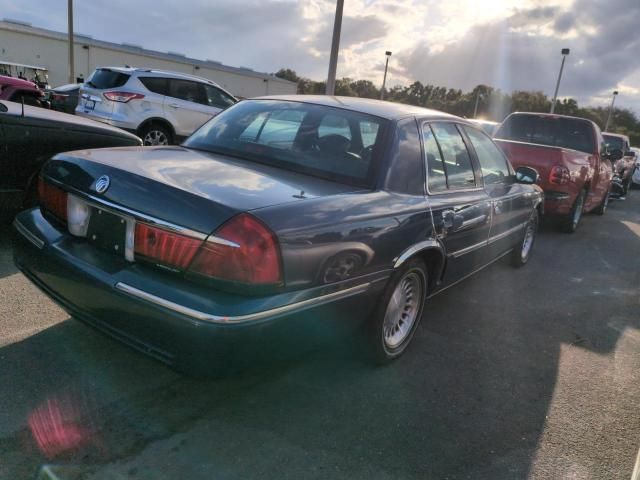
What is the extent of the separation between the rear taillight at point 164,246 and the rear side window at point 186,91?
8.33 m

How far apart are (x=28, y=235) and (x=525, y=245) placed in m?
4.86

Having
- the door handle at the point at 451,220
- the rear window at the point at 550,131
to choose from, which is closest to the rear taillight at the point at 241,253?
the door handle at the point at 451,220

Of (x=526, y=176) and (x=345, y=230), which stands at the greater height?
(x=526, y=176)

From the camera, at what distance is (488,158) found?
4.47 meters

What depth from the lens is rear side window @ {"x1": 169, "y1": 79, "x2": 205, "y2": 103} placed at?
32.8 feet

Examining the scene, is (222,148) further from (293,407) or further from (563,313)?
(563,313)

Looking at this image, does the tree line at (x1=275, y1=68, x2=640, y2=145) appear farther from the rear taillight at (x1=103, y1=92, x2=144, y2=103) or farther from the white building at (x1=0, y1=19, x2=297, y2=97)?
the rear taillight at (x1=103, y1=92, x2=144, y2=103)

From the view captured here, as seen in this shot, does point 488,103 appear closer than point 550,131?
No

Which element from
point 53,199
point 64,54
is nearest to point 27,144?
point 53,199

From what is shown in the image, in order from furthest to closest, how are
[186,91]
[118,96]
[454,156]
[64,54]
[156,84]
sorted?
1. [64,54]
2. [186,91]
3. [156,84]
4. [118,96]
5. [454,156]

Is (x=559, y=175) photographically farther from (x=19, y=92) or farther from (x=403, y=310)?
(x=19, y=92)

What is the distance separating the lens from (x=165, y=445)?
2.32 m

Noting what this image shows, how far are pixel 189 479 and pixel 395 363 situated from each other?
1573 millimetres

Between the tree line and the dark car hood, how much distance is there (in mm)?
51659
